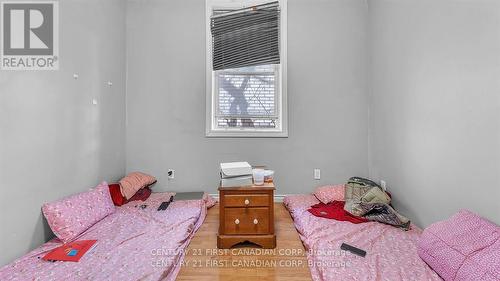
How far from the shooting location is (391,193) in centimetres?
253

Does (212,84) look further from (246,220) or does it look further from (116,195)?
(246,220)

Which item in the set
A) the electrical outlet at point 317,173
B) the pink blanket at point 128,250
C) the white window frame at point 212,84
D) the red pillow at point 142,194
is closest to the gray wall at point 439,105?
the electrical outlet at point 317,173

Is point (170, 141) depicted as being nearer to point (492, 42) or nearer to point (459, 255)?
point (459, 255)

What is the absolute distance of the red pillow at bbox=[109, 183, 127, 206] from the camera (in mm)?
2484

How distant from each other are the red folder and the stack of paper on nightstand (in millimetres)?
1023

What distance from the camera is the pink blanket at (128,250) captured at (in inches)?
52.9

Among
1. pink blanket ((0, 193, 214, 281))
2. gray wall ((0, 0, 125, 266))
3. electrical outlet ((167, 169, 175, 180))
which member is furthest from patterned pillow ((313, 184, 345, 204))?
gray wall ((0, 0, 125, 266))

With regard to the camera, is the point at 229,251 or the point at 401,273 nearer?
the point at 401,273

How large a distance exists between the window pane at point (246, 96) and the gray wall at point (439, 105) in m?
1.33

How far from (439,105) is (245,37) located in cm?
222

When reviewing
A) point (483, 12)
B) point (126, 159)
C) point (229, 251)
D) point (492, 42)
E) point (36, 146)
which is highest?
point (483, 12)

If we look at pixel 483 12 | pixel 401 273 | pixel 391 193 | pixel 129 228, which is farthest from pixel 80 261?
pixel 483 12

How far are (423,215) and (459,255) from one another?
0.83 metres

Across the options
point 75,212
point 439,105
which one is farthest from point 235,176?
point 439,105
